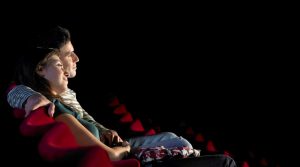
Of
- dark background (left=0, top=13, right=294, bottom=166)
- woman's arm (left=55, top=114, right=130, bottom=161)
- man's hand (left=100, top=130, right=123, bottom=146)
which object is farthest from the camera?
dark background (left=0, top=13, right=294, bottom=166)

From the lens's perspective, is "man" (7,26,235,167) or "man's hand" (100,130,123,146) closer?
"man" (7,26,235,167)

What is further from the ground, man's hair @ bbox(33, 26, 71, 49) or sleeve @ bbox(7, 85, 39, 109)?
man's hair @ bbox(33, 26, 71, 49)

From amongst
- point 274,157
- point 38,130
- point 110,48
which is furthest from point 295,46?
point 38,130

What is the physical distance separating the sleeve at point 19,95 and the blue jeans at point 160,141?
42 cm

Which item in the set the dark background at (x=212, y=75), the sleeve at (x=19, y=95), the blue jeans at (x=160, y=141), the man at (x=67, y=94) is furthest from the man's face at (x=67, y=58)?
the dark background at (x=212, y=75)

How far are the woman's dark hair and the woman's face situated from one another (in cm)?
1

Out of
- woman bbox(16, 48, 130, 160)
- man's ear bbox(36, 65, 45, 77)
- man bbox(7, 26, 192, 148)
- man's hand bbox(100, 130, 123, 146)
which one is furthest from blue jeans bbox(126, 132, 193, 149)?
man's ear bbox(36, 65, 45, 77)

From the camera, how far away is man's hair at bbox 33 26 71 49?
5.20ft

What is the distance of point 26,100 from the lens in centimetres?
136

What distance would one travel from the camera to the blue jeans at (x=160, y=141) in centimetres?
158

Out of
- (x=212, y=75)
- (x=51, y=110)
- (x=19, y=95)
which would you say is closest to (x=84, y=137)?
(x=51, y=110)

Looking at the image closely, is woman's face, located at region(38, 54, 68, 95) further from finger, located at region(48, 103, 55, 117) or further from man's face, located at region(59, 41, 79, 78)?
finger, located at region(48, 103, 55, 117)

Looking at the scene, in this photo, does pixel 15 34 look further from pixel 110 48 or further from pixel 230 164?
pixel 230 164

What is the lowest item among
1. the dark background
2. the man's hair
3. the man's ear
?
the dark background
